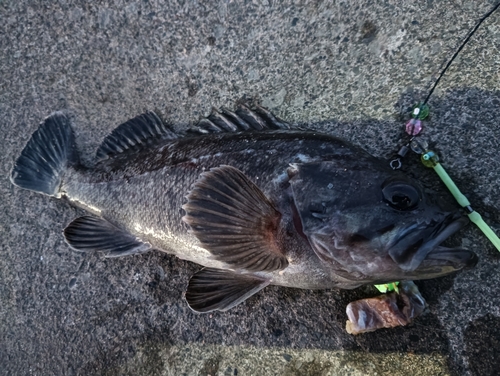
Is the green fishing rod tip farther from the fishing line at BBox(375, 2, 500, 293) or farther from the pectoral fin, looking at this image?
the pectoral fin

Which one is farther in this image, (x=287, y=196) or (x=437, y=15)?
(x=437, y=15)

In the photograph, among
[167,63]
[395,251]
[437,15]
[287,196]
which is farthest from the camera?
[167,63]

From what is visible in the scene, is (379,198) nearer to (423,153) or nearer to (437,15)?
(423,153)

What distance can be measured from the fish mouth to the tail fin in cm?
222

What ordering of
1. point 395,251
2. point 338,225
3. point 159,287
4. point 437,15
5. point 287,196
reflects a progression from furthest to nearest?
point 159,287 < point 437,15 < point 287,196 < point 338,225 < point 395,251

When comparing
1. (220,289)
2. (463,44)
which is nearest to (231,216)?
(220,289)

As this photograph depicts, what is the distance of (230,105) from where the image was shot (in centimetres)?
265

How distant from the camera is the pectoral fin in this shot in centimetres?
188

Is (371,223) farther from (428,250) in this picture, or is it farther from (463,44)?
(463,44)

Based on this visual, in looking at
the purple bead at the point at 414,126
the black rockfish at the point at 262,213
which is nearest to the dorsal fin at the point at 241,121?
the black rockfish at the point at 262,213

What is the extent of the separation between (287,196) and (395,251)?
54 cm

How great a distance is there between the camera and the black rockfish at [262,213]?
1708mm

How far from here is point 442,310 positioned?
212 cm

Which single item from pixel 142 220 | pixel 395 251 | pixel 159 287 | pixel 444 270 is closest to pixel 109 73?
pixel 142 220
